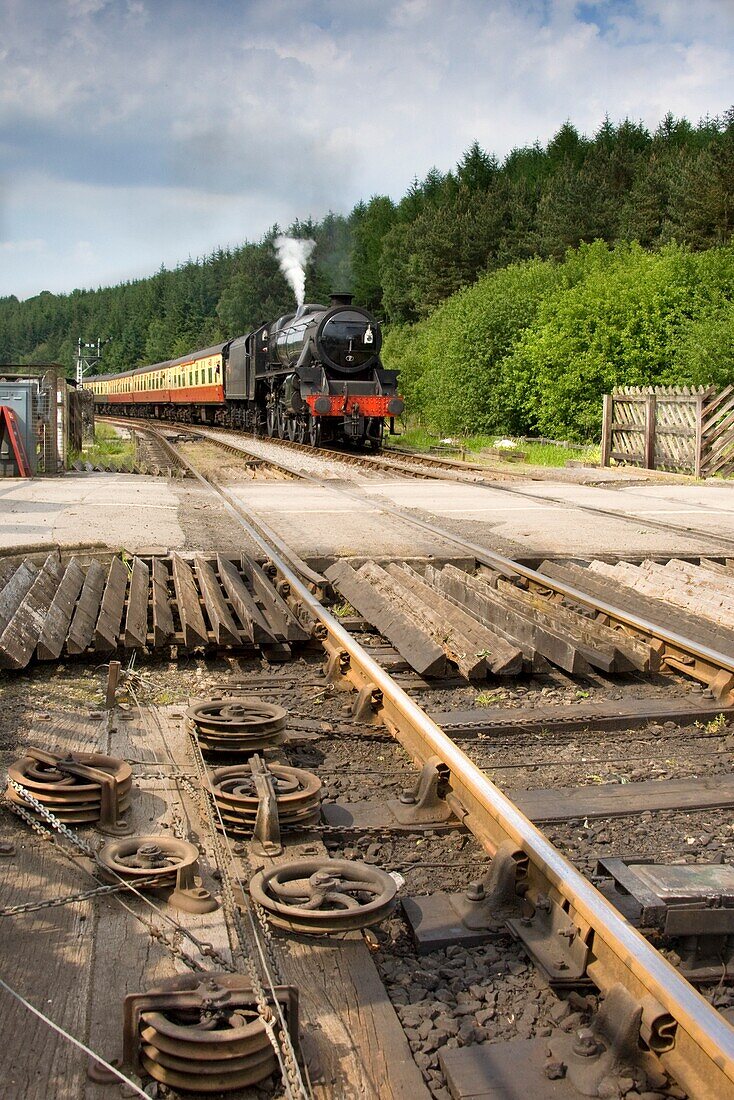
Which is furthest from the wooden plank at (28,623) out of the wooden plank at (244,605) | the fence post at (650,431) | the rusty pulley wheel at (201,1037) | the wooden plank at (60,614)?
the fence post at (650,431)

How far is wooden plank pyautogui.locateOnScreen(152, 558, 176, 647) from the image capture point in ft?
20.1

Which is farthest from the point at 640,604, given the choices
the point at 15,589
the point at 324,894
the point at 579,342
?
the point at 579,342

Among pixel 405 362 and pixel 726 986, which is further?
pixel 405 362

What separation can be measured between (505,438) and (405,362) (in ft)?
41.5

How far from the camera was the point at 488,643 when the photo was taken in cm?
570

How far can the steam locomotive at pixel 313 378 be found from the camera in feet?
84.2

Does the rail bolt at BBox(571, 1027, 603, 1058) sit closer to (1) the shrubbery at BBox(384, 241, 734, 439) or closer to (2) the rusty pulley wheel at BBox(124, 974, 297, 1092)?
(2) the rusty pulley wheel at BBox(124, 974, 297, 1092)

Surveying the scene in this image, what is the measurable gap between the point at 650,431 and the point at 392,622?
1555 centimetres

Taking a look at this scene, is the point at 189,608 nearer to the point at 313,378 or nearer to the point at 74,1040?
the point at 74,1040

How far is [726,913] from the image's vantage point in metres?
2.73

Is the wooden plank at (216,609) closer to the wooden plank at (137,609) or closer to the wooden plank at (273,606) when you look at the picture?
the wooden plank at (273,606)

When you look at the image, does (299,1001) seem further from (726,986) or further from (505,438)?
(505,438)

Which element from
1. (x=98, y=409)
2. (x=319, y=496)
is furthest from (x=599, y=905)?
(x=98, y=409)

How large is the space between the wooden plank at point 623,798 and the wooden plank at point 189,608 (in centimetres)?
265
